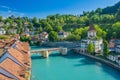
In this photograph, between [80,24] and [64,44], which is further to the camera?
[80,24]

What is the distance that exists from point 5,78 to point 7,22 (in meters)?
59.2

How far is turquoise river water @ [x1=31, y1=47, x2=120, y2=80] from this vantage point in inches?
903

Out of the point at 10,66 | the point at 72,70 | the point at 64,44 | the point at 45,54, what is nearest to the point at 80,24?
the point at 64,44

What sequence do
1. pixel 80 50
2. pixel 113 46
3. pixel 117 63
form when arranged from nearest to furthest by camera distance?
pixel 117 63
pixel 113 46
pixel 80 50

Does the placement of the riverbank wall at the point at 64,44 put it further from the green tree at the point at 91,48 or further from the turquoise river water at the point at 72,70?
the turquoise river water at the point at 72,70

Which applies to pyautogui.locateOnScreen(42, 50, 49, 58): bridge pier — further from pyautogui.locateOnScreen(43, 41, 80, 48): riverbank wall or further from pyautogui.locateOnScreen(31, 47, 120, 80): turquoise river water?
pyautogui.locateOnScreen(43, 41, 80, 48): riverbank wall

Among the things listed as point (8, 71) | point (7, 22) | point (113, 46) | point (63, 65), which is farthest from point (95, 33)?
point (7, 22)

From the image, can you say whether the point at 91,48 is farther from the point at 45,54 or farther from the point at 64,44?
the point at 64,44

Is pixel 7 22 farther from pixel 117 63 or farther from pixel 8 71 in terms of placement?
pixel 8 71

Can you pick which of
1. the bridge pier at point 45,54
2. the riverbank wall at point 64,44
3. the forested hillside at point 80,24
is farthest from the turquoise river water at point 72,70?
the forested hillside at point 80,24

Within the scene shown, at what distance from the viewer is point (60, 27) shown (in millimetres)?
58375

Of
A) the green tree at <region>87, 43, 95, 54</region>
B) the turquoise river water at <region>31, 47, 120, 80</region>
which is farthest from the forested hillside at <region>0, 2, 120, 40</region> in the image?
the turquoise river water at <region>31, 47, 120, 80</region>

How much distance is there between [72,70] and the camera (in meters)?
26.1

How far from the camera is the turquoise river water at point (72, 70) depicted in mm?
22927
